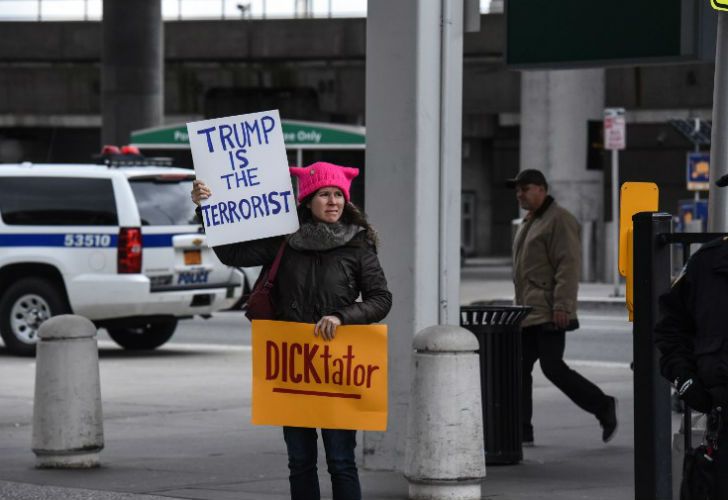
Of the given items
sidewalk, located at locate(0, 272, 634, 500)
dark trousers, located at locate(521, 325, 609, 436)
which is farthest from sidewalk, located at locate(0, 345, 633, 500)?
dark trousers, located at locate(521, 325, 609, 436)

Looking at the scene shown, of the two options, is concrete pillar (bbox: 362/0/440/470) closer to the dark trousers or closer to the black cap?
the black cap

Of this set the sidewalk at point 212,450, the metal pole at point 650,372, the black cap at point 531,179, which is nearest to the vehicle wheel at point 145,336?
the sidewalk at point 212,450

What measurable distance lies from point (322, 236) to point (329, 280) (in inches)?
7.6

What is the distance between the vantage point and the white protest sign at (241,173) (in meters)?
7.93

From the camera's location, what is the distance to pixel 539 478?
32.1 feet

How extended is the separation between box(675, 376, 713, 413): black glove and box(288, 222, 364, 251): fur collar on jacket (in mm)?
2103

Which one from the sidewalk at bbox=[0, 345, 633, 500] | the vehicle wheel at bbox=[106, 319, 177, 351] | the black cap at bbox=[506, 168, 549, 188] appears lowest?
the vehicle wheel at bbox=[106, 319, 177, 351]

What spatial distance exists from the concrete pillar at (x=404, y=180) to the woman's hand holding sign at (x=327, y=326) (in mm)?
2325

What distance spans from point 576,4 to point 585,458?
2737 millimetres

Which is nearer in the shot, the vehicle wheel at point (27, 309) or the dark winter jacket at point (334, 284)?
the dark winter jacket at point (334, 284)

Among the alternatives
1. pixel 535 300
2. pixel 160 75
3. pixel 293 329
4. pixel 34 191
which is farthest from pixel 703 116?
pixel 293 329

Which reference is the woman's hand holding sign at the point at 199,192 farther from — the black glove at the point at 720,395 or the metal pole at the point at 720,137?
the black glove at the point at 720,395

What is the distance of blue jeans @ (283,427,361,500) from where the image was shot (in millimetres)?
7457

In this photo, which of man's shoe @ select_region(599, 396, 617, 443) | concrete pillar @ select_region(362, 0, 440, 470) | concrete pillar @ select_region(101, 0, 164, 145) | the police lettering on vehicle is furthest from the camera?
concrete pillar @ select_region(101, 0, 164, 145)
